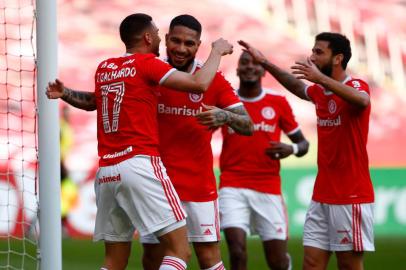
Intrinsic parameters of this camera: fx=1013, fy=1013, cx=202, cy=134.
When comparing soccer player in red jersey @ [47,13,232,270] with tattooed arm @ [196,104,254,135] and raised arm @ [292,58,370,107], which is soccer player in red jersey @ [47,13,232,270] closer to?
tattooed arm @ [196,104,254,135]

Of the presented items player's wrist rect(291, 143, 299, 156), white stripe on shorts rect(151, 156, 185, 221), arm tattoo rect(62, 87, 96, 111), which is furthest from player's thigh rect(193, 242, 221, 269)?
player's wrist rect(291, 143, 299, 156)

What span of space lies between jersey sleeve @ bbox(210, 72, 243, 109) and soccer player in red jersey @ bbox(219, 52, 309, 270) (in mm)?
2175

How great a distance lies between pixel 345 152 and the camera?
314 inches

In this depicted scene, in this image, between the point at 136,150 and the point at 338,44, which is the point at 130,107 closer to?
the point at 136,150

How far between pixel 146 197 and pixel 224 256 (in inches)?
271

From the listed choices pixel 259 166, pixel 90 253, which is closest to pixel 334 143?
pixel 259 166

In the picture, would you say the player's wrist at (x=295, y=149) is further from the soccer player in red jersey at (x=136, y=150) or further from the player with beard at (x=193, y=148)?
the soccer player in red jersey at (x=136, y=150)

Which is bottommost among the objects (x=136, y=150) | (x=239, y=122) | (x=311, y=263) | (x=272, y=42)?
(x=311, y=263)

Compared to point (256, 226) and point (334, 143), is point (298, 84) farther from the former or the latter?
point (256, 226)

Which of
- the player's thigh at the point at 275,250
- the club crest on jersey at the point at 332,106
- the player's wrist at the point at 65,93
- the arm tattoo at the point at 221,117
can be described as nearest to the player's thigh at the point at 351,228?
the club crest on jersey at the point at 332,106

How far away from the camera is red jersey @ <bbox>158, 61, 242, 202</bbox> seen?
765cm

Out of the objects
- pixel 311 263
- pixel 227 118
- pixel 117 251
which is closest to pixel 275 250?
pixel 311 263

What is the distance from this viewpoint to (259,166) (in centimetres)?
1012

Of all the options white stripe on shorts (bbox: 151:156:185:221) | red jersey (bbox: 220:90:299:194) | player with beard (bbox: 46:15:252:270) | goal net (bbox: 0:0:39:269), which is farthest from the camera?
goal net (bbox: 0:0:39:269)
